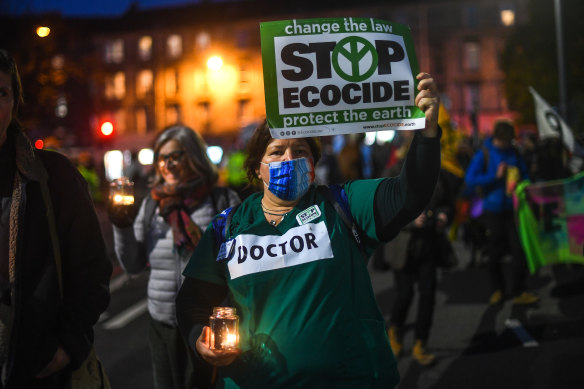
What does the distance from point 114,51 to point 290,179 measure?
69.1 meters

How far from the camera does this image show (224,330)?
101 inches

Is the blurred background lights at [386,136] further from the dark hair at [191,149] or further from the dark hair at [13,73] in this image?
the dark hair at [13,73]

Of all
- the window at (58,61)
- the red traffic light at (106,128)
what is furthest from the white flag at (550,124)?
the red traffic light at (106,128)

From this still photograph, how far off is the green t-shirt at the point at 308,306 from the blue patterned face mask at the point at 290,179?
93mm

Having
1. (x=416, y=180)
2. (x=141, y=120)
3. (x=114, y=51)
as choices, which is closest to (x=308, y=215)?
(x=416, y=180)

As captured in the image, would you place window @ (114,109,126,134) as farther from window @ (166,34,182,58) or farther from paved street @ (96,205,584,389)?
paved street @ (96,205,584,389)

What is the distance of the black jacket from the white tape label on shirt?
1.53 feet

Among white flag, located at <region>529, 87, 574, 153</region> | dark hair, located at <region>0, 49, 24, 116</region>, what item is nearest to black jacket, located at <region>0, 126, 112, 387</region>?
dark hair, located at <region>0, 49, 24, 116</region>

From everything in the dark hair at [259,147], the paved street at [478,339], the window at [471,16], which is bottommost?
the paved street at [478,339]

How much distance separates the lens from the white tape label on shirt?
2.69 meters

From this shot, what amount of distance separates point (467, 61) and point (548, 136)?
53.6 meters

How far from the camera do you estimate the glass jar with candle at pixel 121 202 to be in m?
3.88

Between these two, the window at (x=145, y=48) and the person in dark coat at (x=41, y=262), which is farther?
the window at (x=145, y=48)

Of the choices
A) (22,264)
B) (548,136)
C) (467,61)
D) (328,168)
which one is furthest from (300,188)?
(467,61)
